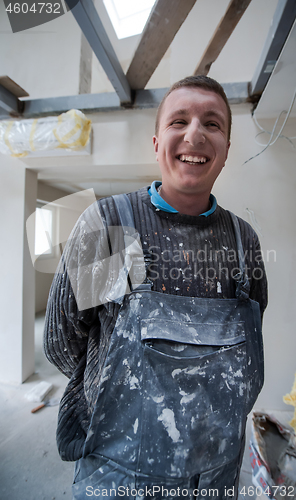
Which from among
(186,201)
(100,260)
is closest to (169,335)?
(100,260)

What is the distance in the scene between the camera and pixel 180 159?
657mm

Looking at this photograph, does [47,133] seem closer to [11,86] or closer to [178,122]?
[11,86]

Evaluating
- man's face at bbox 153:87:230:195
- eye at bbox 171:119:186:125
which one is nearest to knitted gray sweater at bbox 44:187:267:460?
man's face at bbox 153:87:230:195

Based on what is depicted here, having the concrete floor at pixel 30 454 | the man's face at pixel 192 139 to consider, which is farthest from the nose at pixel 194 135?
the concrete floor at pixel 30 454

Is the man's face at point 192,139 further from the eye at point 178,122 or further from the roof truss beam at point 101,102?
the roof truss beam at point 101,102

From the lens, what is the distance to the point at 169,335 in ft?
1.79

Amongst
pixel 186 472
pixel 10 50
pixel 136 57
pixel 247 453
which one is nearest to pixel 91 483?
pixel 186 472

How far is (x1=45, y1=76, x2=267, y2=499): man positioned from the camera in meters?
0.53

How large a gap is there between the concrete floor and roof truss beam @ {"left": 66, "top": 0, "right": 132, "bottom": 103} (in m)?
2.46

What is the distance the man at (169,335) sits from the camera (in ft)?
1.73

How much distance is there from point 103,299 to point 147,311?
0.15 metres

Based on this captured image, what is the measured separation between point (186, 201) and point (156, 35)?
127 centimetres

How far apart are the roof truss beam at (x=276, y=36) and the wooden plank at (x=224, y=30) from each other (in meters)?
0.26

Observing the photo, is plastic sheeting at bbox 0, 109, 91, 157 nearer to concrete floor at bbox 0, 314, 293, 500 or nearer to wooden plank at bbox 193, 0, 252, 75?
wooden plank at bbox 193, 0, 252, 75
